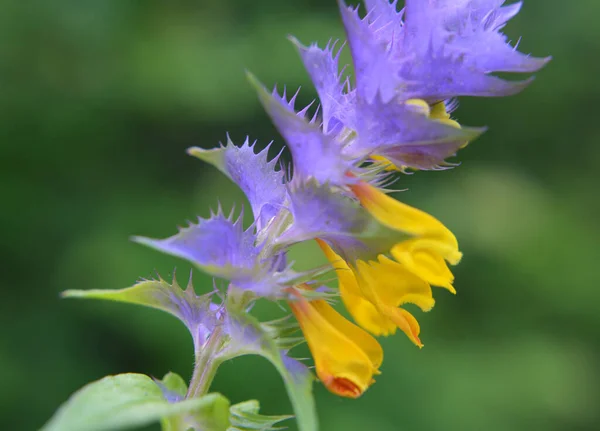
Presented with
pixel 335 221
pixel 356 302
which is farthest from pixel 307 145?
pixel 356 302

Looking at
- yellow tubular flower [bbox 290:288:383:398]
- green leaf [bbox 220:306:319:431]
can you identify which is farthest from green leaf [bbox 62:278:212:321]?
yellow tubular flower [bbox 290:288:383:398]

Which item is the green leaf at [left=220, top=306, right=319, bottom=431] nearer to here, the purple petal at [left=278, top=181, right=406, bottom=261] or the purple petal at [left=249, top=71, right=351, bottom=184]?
the purple petal at [left=278, top=181, right=406, bottom=261]

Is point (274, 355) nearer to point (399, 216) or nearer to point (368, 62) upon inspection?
point (399, 216)

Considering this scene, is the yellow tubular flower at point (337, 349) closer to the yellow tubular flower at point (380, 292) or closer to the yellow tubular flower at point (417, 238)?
the yellow tubular flower at point (380, 292)

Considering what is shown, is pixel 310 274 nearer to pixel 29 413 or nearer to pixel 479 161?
pixel 29 413

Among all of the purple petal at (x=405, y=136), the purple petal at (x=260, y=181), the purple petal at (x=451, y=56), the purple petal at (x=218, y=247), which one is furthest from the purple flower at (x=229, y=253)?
the purple petal at (x=451, y=56)
